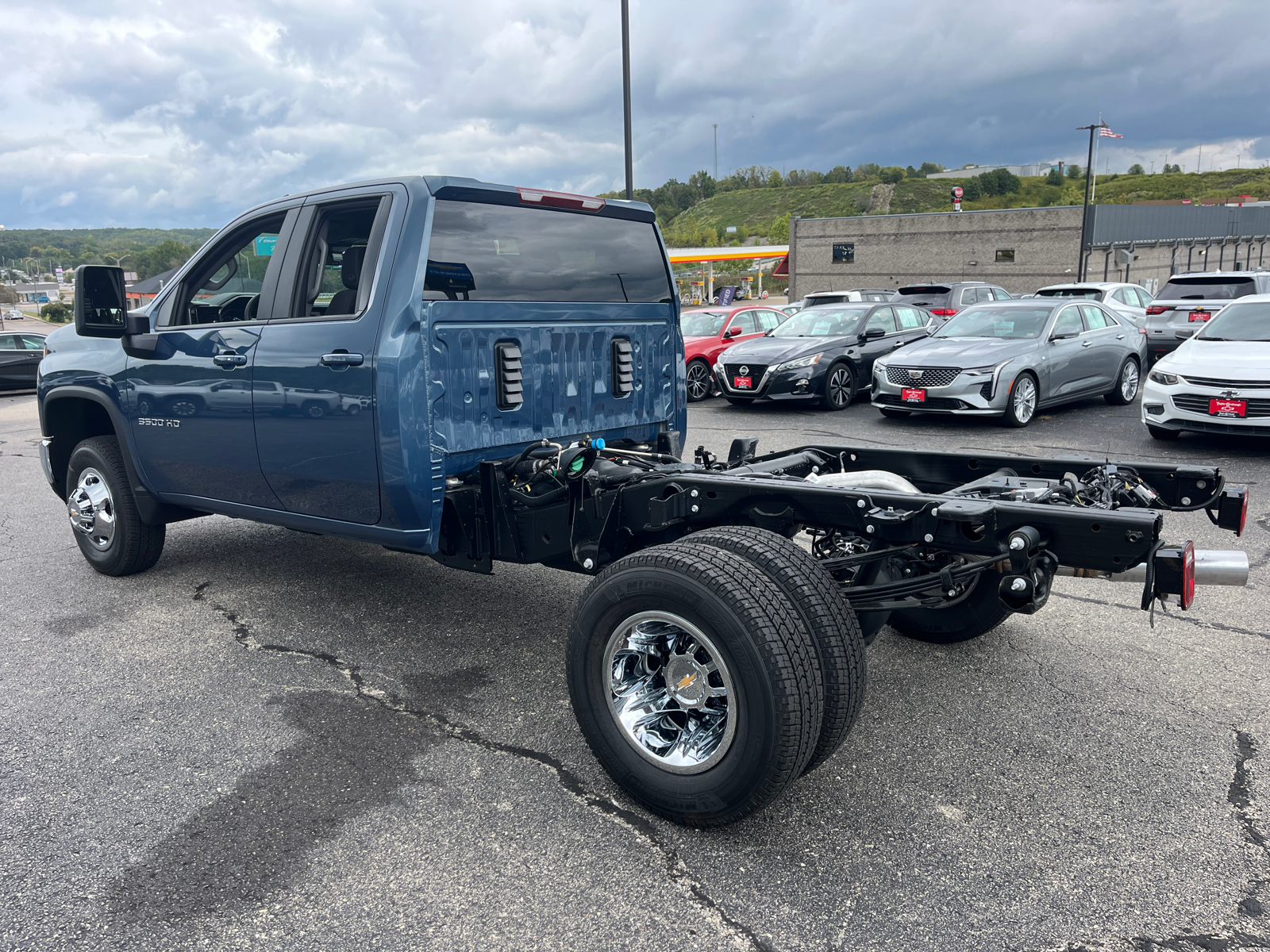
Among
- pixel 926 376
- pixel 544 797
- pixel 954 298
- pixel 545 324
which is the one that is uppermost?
pixel 954 298

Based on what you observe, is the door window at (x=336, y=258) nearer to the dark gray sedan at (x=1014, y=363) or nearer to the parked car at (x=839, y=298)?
the dark gray sedan at (x=1014, y=363)

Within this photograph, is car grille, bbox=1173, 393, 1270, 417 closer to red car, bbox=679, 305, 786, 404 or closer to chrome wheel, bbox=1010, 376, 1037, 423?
chrome wheel, bbox=1010, 376, 1037, 423

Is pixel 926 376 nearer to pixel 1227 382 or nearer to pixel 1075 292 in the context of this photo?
pixel 1227 382

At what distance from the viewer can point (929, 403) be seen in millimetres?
11297

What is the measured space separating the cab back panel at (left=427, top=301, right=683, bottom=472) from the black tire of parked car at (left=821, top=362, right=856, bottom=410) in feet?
29.2

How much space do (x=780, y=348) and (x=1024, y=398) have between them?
3.68 meters

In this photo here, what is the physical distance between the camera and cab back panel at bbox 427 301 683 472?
12.4 ft

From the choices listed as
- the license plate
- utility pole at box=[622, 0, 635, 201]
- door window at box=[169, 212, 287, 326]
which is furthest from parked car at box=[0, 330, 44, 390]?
the license plate

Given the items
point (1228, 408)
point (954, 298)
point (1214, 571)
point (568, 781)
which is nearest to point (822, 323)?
point (1228, 408)

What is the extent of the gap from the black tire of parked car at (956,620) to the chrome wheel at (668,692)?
58.1 inches

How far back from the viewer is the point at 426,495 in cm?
372

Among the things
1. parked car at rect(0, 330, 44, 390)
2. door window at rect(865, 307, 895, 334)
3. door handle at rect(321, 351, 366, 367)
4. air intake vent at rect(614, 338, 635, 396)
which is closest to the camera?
door handle at rect(321, 351, 366, 367)

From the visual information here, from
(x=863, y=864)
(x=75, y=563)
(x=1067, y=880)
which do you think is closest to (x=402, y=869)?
(x=863, y=864)

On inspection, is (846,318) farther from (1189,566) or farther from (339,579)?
(1189,566)
